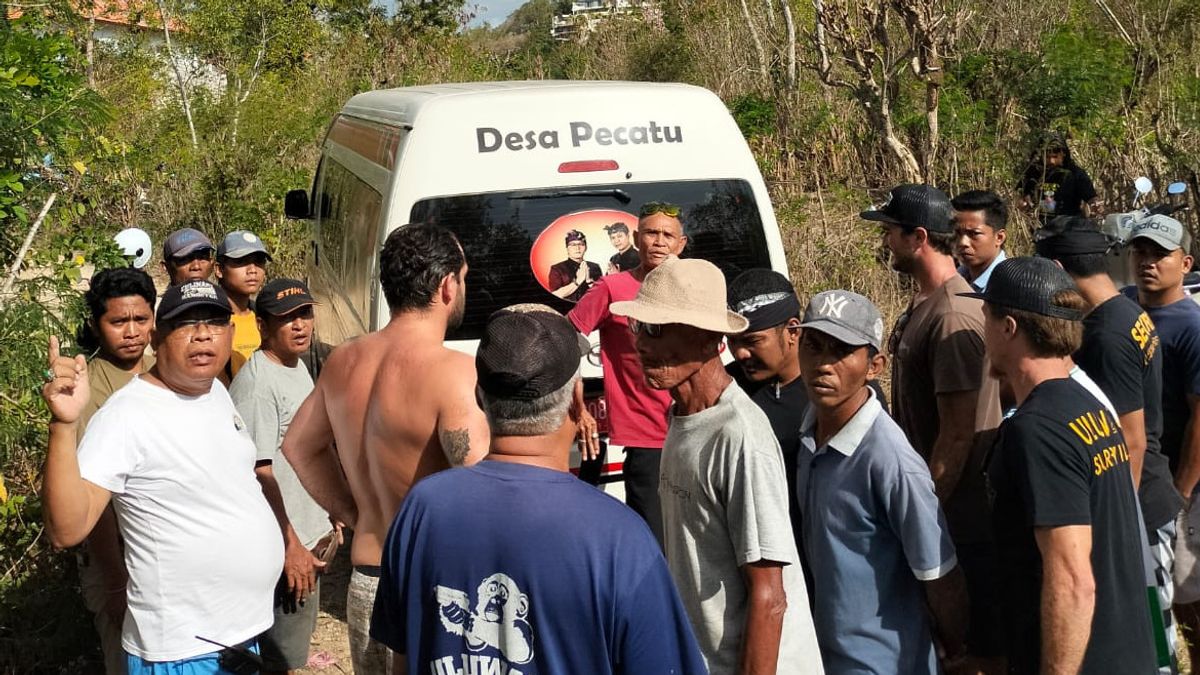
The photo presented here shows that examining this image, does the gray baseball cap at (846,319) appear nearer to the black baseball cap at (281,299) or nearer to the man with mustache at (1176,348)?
the man with mustache at (1176,348)

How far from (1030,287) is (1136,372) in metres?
1.17

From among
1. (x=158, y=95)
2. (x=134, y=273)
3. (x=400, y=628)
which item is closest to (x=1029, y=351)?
(x=400, y=628)

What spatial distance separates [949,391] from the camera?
390 centimetres

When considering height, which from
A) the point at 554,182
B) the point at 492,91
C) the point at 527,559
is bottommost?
the point at 527,559

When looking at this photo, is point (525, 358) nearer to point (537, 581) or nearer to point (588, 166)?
point (537, 581)

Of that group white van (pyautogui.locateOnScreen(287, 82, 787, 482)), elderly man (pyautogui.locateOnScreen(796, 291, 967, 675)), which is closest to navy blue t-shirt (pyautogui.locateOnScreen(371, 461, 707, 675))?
elderly man (pyautogui.locateOnScreen(796, 291, 967, 675))

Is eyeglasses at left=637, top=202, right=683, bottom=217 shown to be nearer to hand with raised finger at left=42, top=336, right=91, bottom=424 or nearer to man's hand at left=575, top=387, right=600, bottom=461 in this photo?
man's hand at left=575, top=387, right=600, bottom=461

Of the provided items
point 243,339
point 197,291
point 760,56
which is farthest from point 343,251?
point 760,56

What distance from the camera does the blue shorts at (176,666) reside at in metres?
3.37

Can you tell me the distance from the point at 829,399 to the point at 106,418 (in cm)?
198

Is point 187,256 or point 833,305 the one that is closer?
point 833,305

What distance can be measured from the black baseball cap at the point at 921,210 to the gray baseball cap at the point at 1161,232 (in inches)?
29.5

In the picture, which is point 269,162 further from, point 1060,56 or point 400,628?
point 400,628

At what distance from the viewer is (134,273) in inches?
168
